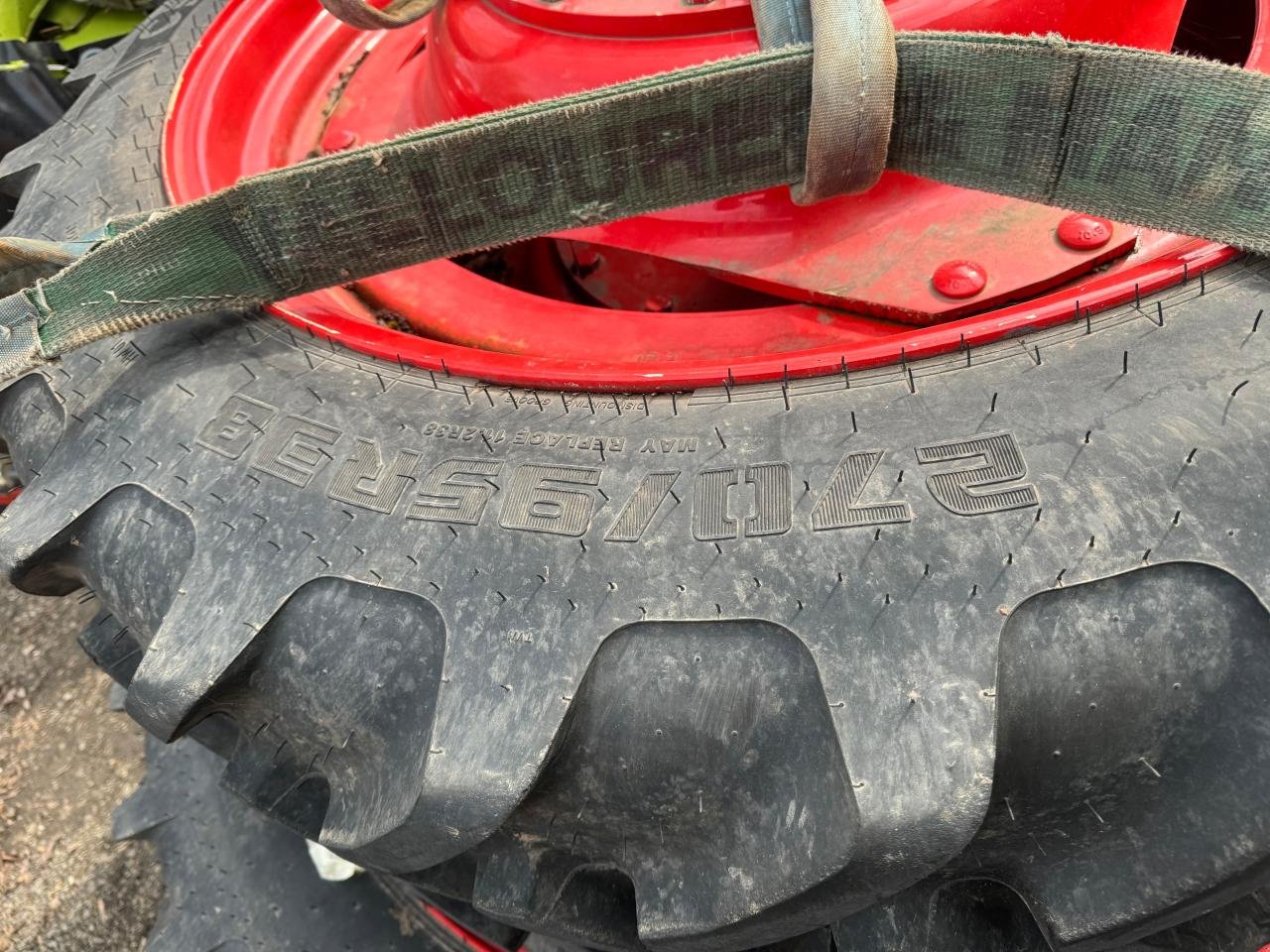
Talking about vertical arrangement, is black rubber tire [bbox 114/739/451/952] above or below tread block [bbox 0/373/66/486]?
below

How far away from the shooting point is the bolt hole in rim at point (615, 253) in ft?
2.83

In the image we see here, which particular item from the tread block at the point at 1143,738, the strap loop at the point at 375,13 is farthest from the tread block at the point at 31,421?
the tread block at the point at 1143,738

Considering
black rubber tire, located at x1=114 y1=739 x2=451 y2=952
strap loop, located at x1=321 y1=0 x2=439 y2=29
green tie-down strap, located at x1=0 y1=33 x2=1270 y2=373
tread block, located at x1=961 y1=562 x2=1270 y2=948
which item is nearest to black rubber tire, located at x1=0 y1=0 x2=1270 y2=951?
tread block, located at x1=961 y1=562 x2=1270 y2=948

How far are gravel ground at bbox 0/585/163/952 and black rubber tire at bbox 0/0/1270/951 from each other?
0.94m

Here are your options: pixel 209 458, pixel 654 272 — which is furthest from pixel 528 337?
pixel 209 458

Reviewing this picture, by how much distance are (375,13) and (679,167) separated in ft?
1.40

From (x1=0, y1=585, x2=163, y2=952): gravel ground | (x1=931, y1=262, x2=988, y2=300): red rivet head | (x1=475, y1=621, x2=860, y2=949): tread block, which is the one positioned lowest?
(x1=0, y1=585, x2=163, y2=952): gravel ground

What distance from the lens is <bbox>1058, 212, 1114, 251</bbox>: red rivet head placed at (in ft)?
3.13

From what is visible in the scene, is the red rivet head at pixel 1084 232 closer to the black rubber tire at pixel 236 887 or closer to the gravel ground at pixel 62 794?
the black rubber tire at pixel 236 887

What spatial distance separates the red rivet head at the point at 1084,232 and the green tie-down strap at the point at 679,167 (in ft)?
0.27

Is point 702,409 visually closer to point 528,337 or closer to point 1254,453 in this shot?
point 528,337

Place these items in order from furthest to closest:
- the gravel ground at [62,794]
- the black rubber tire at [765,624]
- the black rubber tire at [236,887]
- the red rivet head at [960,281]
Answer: the gravel ground at [62,794] < the black rubber tire at [236,887] < the red rivet head at [960,281] < the black rubber tire at [765,624]

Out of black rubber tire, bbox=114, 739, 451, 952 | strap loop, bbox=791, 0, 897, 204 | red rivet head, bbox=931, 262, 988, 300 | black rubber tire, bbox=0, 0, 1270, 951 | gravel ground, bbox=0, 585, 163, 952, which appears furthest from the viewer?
gravel ground, bbox=0, 585, 163, 952

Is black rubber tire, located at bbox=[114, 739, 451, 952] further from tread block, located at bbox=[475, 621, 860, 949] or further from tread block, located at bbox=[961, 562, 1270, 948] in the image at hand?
tread block, located at bbox=[961, 562, 1270, 948]
